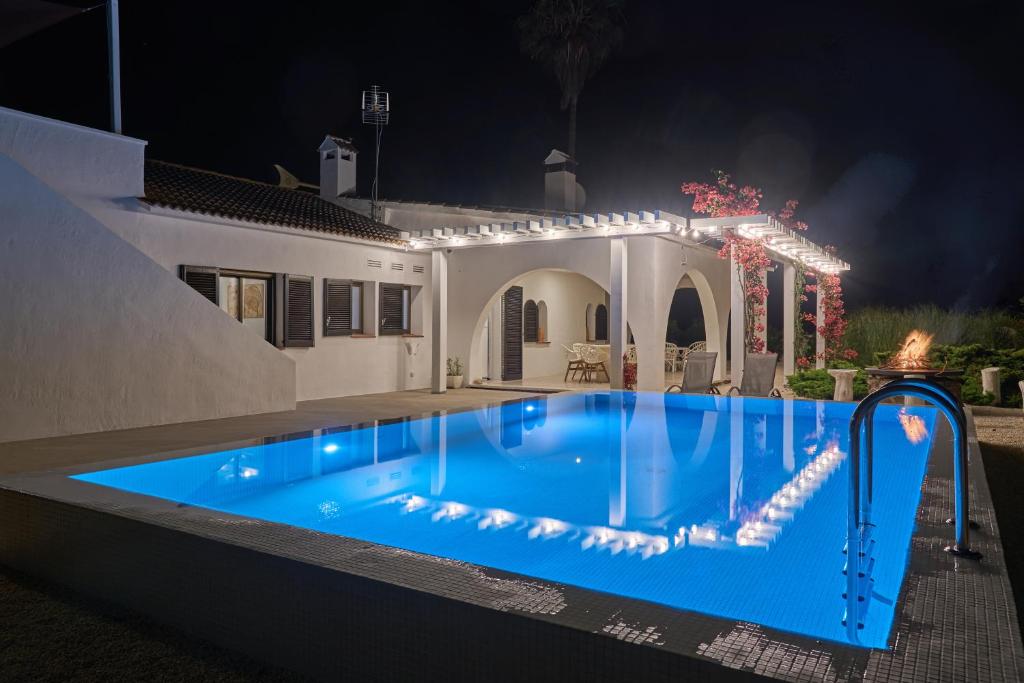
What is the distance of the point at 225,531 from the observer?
3256mm

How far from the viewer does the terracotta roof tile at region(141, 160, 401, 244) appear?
1115cm

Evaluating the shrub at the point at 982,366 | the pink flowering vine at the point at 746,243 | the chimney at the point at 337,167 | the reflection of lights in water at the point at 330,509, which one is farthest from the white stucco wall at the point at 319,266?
the shrub at the point at 982,366

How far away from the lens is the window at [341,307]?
13.0m

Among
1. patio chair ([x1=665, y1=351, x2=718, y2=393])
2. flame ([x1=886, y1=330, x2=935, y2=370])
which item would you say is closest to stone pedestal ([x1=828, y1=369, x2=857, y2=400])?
flame ([x1=886, y1=330, x2=935, y2=370])

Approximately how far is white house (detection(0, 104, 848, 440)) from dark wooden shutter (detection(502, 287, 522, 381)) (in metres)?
0.05

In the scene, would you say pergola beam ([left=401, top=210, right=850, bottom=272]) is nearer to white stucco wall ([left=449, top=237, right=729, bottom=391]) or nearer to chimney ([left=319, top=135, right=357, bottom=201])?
white stucco wall ([left=449, top=237, right=729, bottom=391])

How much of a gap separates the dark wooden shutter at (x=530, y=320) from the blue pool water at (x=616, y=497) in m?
7.97

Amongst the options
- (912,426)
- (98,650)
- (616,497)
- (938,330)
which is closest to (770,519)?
(616,497)

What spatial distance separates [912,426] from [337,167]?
1324cm

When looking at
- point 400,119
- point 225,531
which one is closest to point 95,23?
point 225,531

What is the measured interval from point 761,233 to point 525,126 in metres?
22.9

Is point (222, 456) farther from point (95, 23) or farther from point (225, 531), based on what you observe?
point (95, 23)

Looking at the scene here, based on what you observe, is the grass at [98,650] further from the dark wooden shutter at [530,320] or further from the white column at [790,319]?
the dark wooden shutter at [530,320]

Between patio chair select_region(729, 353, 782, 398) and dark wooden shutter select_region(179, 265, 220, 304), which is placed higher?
dark wooden shutter select_region(179, 265, 220, 304)
